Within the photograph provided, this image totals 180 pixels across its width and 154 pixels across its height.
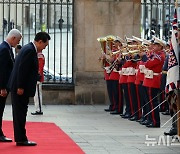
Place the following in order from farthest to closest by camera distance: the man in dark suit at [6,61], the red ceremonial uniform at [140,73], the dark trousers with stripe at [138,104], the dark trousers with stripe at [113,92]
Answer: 1. the dark trousers with stripe at [113,92]
2. the dark trousers with stripe at [138,104]
3. the red ceremonial uniform at [140,73]
4. the man in dark suit at [6,61]

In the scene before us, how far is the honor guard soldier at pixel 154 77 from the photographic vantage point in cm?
1531

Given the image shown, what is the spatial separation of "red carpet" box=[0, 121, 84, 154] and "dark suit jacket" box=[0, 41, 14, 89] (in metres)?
1.04

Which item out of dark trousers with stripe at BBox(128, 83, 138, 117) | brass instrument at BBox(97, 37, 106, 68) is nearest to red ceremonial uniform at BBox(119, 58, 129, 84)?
dark trousers with stripe at BBox(128, 83, 138, 117)

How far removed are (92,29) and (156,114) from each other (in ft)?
17.4

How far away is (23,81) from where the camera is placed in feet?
39.8

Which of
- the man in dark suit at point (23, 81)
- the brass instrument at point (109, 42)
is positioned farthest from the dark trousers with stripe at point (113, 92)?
the man in dark suit at point (23, 81)

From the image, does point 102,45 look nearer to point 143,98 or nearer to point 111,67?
point 111,67

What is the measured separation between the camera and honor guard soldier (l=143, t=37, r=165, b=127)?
15312 millimetres

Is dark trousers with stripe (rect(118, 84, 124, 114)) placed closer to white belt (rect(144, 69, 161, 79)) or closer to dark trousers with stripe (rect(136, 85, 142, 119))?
dark trousers with stripe (rect(136, 85, 142, 119))

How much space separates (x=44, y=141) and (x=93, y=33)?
24.8 feet

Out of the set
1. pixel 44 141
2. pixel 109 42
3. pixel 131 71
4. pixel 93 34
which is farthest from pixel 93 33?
pixel 44 141

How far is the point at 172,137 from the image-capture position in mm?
13414

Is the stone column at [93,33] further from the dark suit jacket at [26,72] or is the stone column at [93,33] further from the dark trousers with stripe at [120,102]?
the dark suit jacket at [26,72]

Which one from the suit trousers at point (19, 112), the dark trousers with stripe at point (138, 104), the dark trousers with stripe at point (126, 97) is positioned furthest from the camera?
the dark trousers with stripe at point (126, 97)
